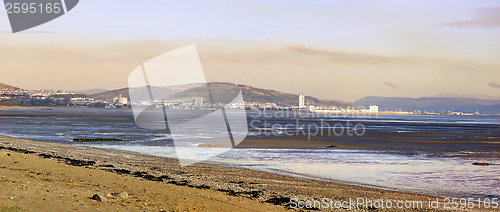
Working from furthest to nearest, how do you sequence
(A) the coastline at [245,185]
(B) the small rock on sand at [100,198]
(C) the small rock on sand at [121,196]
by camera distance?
(A) the coastline at [245,185] → (C) the small rock on sand at [121,196] → (B) the small rock on sand at [100,198]

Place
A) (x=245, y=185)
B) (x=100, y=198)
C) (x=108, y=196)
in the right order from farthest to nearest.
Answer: (x=245, y=185) < (x=108, y=196) < (x=100, y=198)

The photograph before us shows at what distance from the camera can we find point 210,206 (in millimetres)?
11352

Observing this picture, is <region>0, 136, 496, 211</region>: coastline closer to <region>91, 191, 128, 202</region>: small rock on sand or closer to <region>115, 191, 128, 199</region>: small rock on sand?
<region>91, 191, 128, 202</region>: small rock on sand

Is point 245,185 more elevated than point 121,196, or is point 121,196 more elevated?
point 121,196

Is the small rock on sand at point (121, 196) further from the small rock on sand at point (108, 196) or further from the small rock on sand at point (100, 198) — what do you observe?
the small rock on sand at point (100, 198)

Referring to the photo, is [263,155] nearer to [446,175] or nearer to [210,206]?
[446,175]

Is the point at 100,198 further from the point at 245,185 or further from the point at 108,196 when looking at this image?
the point at 245,185

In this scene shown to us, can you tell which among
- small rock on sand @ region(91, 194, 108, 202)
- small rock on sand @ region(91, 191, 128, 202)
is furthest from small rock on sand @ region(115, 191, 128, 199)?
small rock on sand @ region(91, 194, 108, 202)

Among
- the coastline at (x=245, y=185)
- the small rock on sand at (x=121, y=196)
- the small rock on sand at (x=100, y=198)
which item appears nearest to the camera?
the small rock on sand at (x=100, y=198)

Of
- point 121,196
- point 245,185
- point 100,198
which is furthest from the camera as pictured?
point 245,185

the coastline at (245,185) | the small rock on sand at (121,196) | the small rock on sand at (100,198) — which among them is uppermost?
the small rock on sand at (100,198)

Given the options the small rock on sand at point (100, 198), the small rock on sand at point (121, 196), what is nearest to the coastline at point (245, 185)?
the small rock on sand at point (100, 198)

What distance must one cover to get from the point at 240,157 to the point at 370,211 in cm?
1519

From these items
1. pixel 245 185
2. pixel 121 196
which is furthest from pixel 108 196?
pixel 245 185
